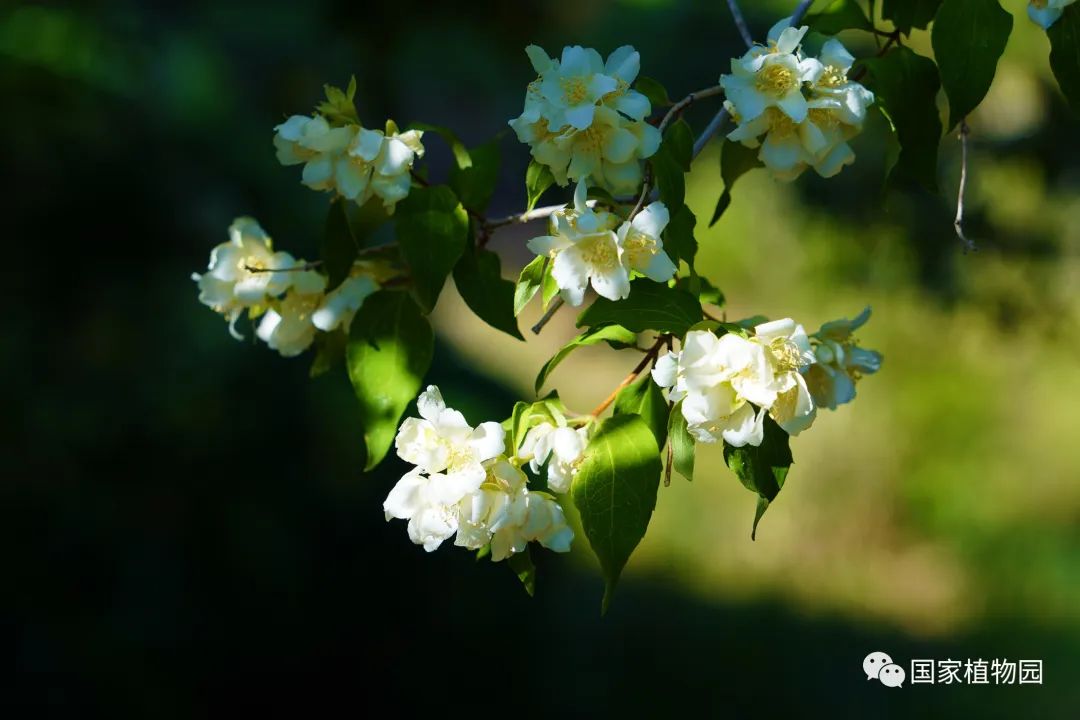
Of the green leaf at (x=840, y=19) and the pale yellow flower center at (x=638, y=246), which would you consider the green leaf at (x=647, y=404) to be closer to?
the pale yellow flower center at (x=638, y=246)

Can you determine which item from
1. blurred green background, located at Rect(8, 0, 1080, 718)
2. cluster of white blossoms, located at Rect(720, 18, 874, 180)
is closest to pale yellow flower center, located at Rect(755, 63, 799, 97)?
cluster of white blossoms, located at Rect(720, 18, 874, 180)

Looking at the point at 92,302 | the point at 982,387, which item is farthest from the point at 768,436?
the point at 982,387

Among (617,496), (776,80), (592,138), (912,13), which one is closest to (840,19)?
(912,13)

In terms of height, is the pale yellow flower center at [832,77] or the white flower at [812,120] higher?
the pale yellow flower center at [832,77]

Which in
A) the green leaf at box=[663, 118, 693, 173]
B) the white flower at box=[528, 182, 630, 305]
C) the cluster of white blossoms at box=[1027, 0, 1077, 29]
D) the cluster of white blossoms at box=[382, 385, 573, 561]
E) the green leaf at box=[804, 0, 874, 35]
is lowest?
the cluster of white blossoms at box=[382, 385, 573, 561]

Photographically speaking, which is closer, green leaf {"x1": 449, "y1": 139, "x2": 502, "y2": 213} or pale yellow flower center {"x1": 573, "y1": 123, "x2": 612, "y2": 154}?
pale yellow flower center {"x1": 573, "y1": 123, "x2": 612, "y2": 154}

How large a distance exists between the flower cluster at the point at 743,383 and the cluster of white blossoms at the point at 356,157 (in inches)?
12.0

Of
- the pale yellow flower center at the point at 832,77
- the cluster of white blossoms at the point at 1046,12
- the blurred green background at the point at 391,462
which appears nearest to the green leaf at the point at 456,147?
the pale yellow flower center at the point at 832,77

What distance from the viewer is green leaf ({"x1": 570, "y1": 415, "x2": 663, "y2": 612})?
80 cm

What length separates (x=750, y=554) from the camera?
14.4 feet

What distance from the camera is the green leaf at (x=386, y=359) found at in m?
1.00

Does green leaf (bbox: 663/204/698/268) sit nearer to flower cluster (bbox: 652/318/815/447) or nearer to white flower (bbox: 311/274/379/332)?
flower cluster (bbox: 652/318/815/447)

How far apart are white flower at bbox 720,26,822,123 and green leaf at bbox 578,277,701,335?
150mm

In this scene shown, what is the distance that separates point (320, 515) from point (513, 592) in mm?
678
